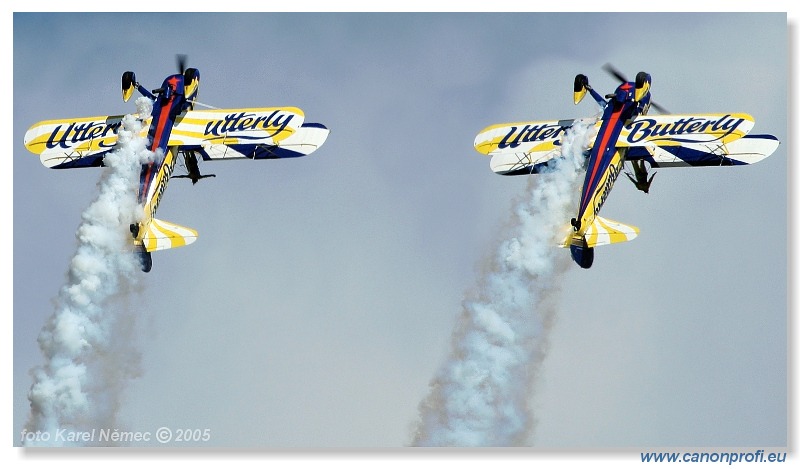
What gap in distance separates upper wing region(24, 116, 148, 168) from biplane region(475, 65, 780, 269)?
18.5 ft

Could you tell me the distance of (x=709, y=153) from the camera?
42438mm

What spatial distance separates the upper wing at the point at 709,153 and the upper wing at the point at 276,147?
4.69m

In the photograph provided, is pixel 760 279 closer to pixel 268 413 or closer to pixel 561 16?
pixel 561 16

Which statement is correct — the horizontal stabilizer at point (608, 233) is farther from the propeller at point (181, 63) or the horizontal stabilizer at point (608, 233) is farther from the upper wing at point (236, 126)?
the propeller at point (181, 63)

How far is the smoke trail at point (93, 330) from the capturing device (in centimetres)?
4009

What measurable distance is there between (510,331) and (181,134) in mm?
5954

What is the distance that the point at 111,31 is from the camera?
42.4m

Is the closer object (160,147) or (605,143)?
(605,143)

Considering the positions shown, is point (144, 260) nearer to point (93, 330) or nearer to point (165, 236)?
point (165, 236)

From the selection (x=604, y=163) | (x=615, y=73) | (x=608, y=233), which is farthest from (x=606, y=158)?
(x=615, y=73)

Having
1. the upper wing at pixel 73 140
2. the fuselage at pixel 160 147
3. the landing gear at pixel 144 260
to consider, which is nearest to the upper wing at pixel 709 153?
the fuselage at pixel 160 147

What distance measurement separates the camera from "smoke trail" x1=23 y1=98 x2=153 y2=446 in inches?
1578

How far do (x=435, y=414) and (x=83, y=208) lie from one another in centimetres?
588
